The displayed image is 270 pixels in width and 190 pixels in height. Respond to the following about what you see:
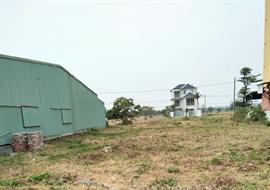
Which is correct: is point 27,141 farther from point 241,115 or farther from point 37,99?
point 241,115

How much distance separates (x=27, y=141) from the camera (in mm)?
7355

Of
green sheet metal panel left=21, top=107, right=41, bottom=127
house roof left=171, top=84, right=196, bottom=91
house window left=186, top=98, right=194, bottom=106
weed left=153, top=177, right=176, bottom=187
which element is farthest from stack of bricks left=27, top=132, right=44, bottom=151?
house roof left=171, top=84, right=196, bottom=91

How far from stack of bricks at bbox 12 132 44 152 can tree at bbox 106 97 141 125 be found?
54.1 ft

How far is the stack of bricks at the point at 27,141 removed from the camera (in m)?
7.09

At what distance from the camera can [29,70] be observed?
8.59m

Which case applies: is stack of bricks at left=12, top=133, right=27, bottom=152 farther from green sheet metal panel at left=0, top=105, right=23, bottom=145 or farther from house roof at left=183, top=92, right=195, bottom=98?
house roof at left=183, top=92, right=195, bottom=98

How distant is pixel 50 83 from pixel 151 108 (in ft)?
123

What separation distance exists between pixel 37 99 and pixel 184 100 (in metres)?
33.9

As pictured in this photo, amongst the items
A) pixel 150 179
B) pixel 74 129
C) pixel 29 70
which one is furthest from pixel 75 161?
pixel 74 129

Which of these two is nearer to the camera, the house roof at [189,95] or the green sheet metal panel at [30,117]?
the green sheet metal panel at [30,117]

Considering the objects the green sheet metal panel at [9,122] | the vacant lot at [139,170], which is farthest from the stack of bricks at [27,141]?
the vacant lot at [139,170]

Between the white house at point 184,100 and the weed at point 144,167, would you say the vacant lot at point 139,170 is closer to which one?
the weed at point 144,167

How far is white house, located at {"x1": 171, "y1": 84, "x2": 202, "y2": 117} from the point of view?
124ft

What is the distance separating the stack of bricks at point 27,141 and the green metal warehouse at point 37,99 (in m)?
0.38
